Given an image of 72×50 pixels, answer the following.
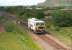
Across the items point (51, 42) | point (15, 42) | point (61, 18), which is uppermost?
point (61, 18)

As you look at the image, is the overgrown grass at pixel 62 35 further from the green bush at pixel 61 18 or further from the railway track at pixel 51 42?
the green bush at pixel 61 18

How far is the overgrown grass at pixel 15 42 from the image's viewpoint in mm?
10148

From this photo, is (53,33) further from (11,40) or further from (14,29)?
(11,40)

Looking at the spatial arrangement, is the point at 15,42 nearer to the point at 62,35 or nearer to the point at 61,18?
the point at 62,35

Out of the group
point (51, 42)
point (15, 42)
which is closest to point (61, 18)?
point (51, 42)

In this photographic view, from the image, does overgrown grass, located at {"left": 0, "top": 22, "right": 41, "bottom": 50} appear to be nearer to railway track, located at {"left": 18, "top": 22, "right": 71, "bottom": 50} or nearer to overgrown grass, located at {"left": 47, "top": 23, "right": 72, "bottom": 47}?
railway track, located at {"left": 18, "top": 22, "right": 71, "bottom": 50}

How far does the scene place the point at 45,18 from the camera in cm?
1788

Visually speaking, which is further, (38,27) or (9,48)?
(38,27)

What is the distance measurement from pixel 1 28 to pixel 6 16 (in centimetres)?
193

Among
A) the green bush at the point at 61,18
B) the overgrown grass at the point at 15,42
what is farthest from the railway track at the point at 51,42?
the green bush at the point at 61,18

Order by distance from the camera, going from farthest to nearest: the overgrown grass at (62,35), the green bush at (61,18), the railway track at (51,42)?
the green bush at (61,18) < the overgrown grass at (62,35) < the railway track at (51,42)

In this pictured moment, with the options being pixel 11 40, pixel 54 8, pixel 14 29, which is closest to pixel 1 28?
pixel 14 29

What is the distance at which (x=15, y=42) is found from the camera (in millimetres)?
11266

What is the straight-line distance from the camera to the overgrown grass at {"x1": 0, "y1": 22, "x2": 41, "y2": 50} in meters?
10.1
